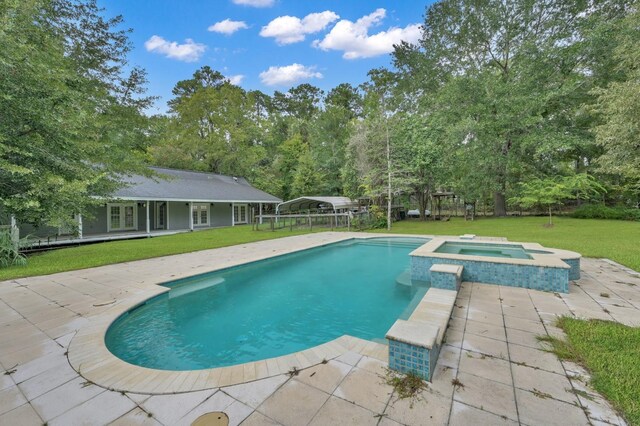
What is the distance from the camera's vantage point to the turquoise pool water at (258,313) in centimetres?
360

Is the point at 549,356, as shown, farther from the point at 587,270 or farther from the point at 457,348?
the point at 587,270

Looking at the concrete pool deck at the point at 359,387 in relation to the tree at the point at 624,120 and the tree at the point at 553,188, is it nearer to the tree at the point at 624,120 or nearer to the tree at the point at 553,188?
the tree at the point at 624,120

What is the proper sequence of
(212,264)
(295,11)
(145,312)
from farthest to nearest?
(295,11) < (212,264) < (145,312)

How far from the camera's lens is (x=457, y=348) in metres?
2.84

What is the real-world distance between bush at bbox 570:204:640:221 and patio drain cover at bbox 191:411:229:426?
22859 millimetres

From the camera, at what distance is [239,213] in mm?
21781

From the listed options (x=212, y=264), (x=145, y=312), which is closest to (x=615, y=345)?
(x=145, y=312)

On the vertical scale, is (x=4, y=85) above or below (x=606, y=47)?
below

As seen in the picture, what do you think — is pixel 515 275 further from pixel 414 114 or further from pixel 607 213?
pixel 607 213

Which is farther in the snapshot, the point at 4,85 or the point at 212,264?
the point at 212,264

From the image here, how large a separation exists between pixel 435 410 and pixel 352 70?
28198 millimetres

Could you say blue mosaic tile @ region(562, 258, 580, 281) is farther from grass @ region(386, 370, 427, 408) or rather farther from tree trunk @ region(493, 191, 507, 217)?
tree trunk @ region(493, 191, 507, 217)

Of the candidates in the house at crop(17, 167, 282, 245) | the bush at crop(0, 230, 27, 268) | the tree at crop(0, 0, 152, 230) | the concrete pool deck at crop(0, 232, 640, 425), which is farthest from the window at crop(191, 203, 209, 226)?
the concrete pool deck at crop(0, 232, 640, 425)

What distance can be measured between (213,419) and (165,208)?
17694mm
